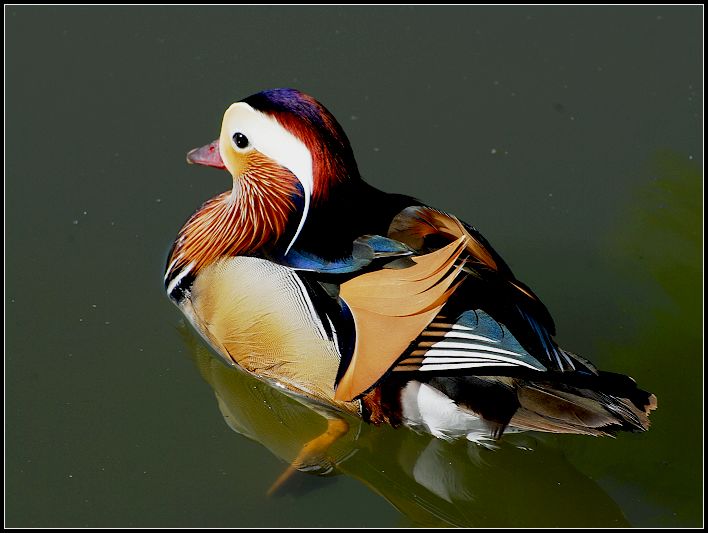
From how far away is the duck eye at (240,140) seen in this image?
2.78m

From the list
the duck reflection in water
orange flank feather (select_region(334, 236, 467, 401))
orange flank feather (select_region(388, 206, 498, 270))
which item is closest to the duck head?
orange flank feather (select_region(388, 206, 498, 270))

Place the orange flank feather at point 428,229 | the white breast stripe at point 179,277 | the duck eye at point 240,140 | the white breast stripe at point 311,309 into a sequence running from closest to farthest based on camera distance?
the white breast stripe at point 311,309 → the orange flank feather at point 428,229 → the duck eye at point 240,140 → the white breast stripe at point 179,277

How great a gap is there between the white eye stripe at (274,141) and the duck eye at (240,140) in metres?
0.01

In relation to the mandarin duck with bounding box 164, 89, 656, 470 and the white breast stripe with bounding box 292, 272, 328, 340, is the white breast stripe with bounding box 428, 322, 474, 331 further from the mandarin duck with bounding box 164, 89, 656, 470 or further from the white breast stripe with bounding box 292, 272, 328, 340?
the white breast stripe with bounding box 292, 272, 328, 340

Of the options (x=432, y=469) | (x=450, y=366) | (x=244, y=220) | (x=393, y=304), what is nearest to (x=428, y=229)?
(x=393, y=304)

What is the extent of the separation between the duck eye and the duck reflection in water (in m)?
0.71

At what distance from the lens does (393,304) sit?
2432 millimetres

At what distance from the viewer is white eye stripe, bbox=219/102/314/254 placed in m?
2.63

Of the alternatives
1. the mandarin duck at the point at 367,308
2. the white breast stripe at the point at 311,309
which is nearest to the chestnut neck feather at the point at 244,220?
the mandarin duck at the point at 367,308

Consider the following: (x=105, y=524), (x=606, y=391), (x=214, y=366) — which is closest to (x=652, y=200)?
(x=606, y=391)

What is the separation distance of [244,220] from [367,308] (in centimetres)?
63

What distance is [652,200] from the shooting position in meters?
3.59

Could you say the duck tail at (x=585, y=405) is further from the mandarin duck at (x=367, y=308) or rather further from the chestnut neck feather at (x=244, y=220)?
the chestnut neck feather at (x=244, y=220)

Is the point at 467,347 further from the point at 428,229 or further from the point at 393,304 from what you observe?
the point at 428,229
